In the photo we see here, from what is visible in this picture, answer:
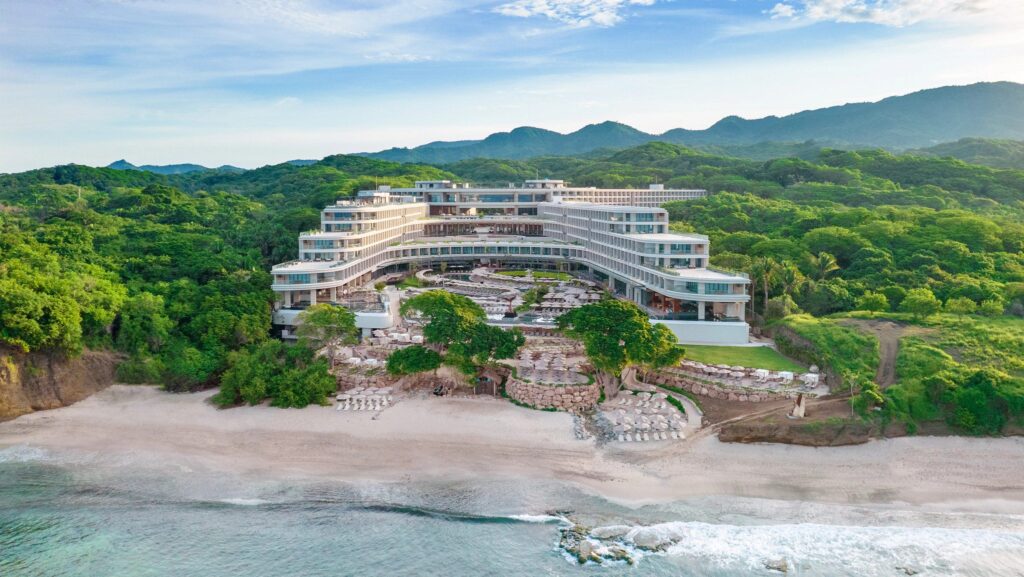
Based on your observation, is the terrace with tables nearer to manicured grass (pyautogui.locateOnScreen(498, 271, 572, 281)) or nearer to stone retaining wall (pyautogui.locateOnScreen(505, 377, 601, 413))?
stone retaining wall (pyautogui.locateOnScreen(505, 377, 601, 413))

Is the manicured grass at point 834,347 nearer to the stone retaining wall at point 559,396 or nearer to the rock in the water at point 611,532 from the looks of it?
the stone retaining wall at point 559,396

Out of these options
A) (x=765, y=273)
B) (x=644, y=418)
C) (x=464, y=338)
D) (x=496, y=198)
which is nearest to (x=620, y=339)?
(x=644, y=418)

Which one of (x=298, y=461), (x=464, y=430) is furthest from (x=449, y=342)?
(x=298, y=461)

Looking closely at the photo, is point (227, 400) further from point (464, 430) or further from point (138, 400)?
point (464, 430)

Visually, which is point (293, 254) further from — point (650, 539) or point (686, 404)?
point (650, 539)

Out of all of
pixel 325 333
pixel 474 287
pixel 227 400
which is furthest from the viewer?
pixel 474 287

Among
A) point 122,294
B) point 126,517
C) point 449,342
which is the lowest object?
point 126,517
